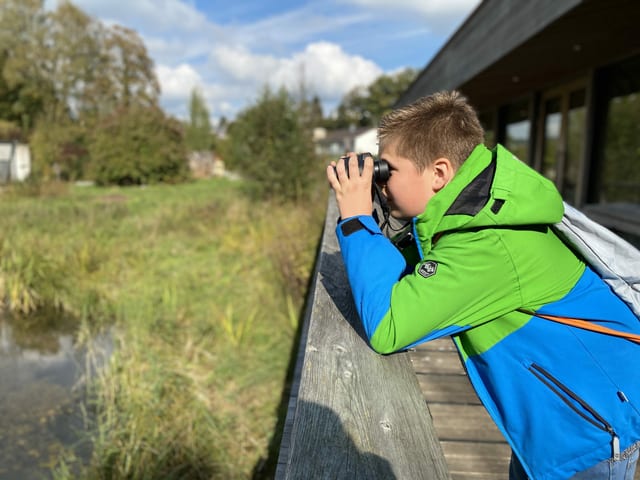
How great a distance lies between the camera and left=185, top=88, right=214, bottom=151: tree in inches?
1934

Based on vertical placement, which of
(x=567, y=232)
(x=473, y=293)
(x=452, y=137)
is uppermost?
(x=452, y=137)

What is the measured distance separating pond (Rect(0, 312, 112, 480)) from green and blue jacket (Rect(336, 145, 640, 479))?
3.27 meters

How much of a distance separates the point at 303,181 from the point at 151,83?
114 ft

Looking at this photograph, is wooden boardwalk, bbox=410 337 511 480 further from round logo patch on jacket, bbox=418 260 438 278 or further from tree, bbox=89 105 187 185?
tree, bbox=89 105 187 185

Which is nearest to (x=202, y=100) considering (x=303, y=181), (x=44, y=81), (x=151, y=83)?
(x=151, y=83)

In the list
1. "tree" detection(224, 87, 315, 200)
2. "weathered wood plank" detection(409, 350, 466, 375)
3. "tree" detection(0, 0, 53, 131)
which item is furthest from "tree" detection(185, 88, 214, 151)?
"weathered wood plank" detection(409, 350, 466, 375)

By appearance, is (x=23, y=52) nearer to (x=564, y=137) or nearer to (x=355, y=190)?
(x=564, y=137)

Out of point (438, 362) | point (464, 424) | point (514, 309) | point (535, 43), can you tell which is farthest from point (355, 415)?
point (535, 43)

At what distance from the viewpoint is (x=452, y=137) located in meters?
1.35

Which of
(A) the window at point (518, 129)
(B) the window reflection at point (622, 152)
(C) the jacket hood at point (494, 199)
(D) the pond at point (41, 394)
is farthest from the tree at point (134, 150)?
(C) the jacket hood at point (494, 199)

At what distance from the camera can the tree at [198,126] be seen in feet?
161

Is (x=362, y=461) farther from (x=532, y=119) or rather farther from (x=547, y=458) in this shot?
(x=532, y=119)

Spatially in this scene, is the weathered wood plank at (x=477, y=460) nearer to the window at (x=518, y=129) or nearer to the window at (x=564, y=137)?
the window at (x=564, y=137)

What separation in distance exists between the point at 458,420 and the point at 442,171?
1.61 m
